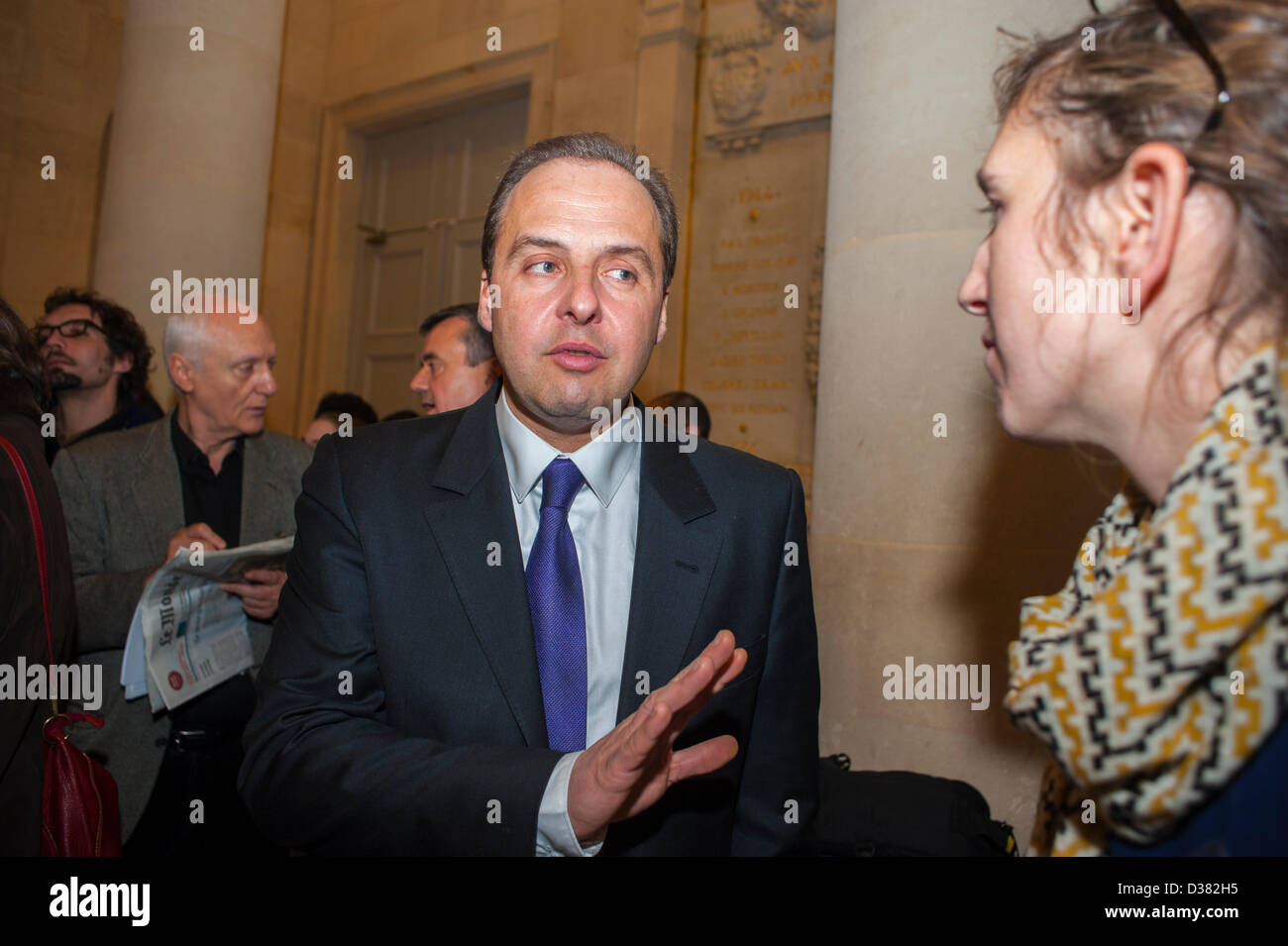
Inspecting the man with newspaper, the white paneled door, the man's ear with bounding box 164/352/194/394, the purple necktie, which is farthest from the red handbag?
the white paneled door

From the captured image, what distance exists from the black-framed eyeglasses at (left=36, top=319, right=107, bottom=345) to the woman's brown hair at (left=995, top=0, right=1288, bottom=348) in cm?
392

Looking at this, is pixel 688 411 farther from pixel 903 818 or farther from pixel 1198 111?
pixel 1198 111

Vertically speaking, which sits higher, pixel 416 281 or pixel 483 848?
pixel 416 281

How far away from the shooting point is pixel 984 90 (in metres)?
2.61

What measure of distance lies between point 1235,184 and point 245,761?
5.29ft

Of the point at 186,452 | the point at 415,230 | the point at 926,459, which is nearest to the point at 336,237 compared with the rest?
the point at 415,230

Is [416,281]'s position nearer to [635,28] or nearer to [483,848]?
[635,28]

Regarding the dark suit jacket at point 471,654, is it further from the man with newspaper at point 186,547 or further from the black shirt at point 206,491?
the black shirt at point 206,491

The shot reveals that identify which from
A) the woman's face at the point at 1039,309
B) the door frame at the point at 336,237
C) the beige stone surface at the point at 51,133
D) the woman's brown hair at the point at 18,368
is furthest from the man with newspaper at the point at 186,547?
the beige stone surface at the point at 51,133

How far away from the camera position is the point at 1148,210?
3.06ft

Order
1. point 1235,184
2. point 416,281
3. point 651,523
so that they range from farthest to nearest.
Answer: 1. point 416,281
2. point 651,523
3. point 1235,184

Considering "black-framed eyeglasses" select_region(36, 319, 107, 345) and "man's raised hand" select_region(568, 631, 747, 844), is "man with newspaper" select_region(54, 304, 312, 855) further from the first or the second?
"man's raised hand" select_region(568, 631, 747, 844)

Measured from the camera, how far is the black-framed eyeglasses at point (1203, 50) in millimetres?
895
